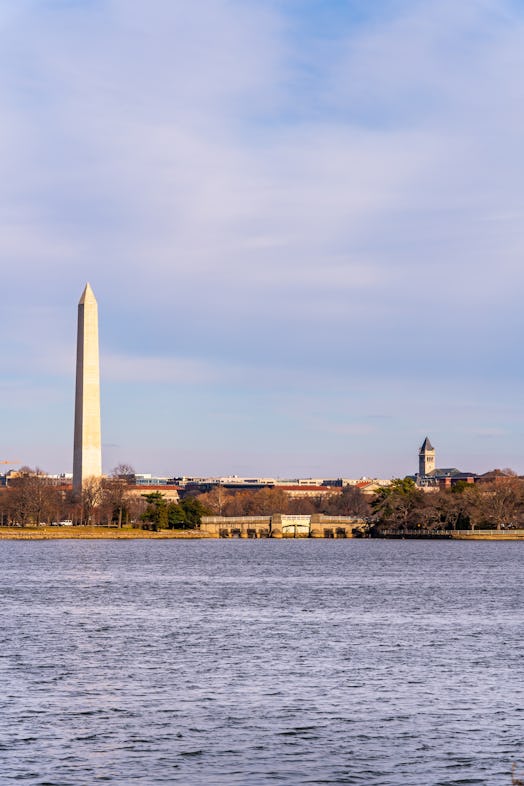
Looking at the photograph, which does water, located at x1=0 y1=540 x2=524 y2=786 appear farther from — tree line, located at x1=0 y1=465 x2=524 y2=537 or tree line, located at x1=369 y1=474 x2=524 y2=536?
tree line, located at x1=369 y1=474 x2=524 y2=536

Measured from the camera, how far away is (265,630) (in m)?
46.2

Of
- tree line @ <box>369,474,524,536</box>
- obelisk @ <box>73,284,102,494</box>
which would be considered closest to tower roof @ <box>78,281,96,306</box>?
obelisk @ <box>73,284,102,494</box>

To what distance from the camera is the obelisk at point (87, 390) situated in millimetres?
147750

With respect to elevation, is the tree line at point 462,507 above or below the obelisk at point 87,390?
below

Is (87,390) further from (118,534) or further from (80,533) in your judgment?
(118,534)

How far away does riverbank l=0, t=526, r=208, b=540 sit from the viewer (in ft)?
512

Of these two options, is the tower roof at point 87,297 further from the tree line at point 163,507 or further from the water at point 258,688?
the water at point 258,688

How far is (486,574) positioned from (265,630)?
4904 cm

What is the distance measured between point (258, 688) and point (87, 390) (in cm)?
11783

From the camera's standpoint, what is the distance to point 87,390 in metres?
148

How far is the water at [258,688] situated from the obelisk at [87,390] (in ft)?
271

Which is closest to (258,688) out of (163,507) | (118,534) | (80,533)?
(80,533)

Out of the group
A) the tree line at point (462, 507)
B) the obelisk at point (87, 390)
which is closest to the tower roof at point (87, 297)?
the obelisk at point (87, 390)

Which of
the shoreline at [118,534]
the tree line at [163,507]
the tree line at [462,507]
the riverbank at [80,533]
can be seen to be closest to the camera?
the riverbank at [80,533]
